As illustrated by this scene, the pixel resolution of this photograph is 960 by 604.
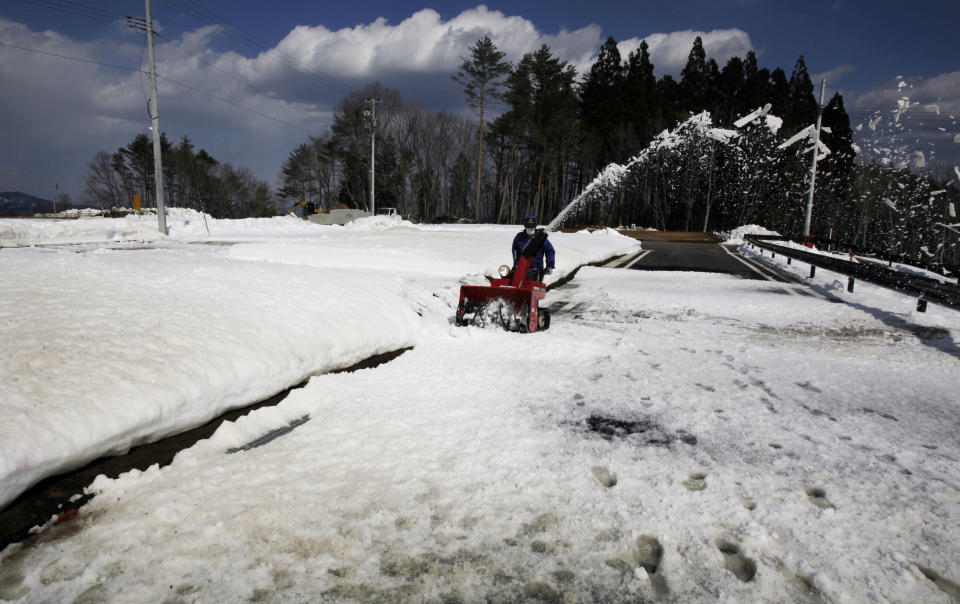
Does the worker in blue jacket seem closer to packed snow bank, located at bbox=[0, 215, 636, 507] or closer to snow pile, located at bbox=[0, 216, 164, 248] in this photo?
packed snow bank, located at bbox=[0, 215, 636, 507]

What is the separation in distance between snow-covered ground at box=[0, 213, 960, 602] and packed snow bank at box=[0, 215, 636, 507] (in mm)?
22

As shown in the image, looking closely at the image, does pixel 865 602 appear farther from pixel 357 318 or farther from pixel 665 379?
pixel 357 318

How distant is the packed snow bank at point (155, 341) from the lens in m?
2.84

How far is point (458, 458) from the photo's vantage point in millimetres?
3141

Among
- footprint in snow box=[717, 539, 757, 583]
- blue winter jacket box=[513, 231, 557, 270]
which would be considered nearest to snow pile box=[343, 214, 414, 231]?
blue winter jacket box=[513, 231, 557, 270]

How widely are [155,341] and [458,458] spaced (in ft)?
8.55

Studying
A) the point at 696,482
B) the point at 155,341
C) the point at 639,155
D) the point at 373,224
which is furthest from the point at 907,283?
the point at 639,155

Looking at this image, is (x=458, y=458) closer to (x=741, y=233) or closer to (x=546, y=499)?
(x=546, y=499)

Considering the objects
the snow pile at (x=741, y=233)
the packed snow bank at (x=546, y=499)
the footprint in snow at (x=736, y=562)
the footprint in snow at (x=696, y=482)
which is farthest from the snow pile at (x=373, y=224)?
the footprint in snow at (x=736, y=562)

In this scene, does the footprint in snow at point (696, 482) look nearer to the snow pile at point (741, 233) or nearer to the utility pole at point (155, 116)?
the utility pole at point (155, 116)

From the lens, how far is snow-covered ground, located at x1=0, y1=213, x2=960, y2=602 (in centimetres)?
212

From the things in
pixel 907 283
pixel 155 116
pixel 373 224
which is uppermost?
pixel 155 116

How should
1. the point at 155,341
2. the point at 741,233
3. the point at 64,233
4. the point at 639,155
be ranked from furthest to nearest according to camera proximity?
the point at 639,155 < the point at 741,233 < the point at 64,233 < the point at 155,341

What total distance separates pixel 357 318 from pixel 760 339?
16.7 ft
